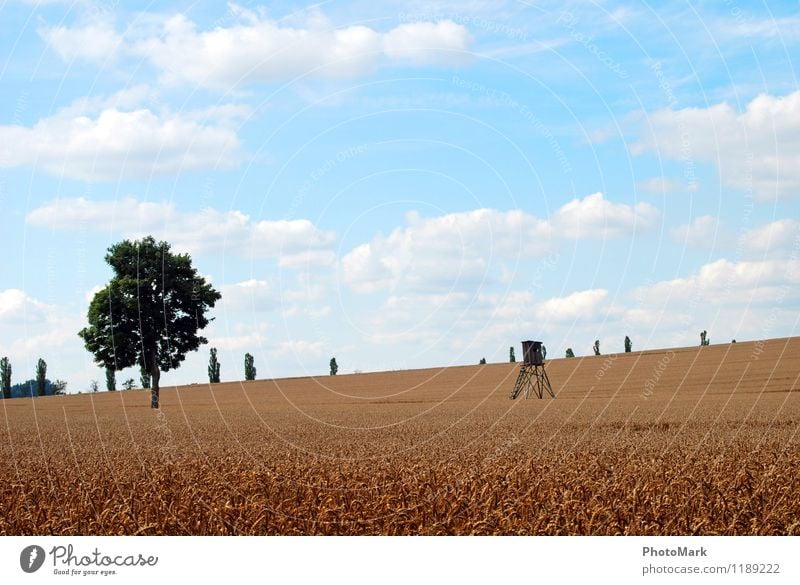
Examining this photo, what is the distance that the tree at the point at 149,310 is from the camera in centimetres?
7175

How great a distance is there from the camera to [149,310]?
7262 centimetres

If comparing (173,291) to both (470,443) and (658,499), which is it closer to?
(470,443)

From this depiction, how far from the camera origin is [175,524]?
10.9 metres

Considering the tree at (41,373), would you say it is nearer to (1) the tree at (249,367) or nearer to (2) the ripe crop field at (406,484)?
(1) the tree at (249,367)

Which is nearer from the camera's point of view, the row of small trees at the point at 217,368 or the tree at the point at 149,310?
the tree at the point at 149,310

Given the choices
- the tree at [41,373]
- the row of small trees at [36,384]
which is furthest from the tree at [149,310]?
the tree at [41,373]

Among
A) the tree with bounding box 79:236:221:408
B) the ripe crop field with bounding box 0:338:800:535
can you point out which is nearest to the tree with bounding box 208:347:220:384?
the tree with bounding box 79:236:221:408

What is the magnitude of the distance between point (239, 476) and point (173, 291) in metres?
61.6

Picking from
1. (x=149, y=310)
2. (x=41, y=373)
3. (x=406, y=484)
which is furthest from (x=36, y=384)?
(x=406, y=484)

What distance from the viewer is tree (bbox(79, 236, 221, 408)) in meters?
71.8

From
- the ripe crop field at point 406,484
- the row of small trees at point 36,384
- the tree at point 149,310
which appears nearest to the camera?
the ripe crop field at point 406,484

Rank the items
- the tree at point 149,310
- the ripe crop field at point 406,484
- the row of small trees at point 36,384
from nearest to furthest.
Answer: the ripe crop field at point 406,484
the tree at point 149,310
the row of small trees at point 36,384

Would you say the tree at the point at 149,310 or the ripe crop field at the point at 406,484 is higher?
the tree at the point at 149,310

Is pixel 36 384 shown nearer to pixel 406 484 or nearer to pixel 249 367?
pixel 249 367
